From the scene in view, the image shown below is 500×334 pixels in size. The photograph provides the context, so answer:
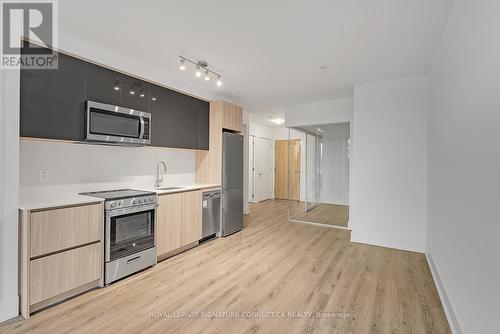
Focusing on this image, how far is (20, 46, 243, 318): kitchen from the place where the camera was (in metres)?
2.22

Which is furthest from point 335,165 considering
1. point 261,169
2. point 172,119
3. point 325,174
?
point 172,119

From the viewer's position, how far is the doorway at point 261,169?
784 cm

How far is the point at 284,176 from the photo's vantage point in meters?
8.50

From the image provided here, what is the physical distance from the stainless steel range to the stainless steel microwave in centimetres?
68

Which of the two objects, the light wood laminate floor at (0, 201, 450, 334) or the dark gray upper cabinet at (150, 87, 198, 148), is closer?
the light wood laminate floor at (0, 201, 450, 334)

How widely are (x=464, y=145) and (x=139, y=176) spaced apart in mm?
3736

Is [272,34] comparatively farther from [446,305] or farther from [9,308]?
[9,308]

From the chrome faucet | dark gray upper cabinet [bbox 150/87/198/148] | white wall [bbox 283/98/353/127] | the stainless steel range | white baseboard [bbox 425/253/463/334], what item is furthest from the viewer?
white wall [bbox 283/98/353/127]

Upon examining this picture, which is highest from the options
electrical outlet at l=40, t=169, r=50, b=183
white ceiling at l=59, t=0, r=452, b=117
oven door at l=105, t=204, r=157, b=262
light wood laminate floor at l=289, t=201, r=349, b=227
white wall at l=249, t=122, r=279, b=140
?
white ceiling at l=59, t=0, r=452, b=117

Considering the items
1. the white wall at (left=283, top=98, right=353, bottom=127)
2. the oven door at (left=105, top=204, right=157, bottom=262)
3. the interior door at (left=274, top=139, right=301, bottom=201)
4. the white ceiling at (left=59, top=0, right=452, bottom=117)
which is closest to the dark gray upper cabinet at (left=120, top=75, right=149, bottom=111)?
the white ceiling at (left=59, top=0, right=452, bottom=117)

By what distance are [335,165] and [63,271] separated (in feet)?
16.8

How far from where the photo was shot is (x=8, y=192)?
2066 mm

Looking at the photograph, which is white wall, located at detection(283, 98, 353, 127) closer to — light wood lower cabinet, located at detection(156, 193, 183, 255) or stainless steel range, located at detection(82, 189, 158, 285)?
light wood lower cabinet, located at detection(156, 193, 183, 255)

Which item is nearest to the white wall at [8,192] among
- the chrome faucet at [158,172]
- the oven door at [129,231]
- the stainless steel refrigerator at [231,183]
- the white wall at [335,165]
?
the oven door at [129,231]
